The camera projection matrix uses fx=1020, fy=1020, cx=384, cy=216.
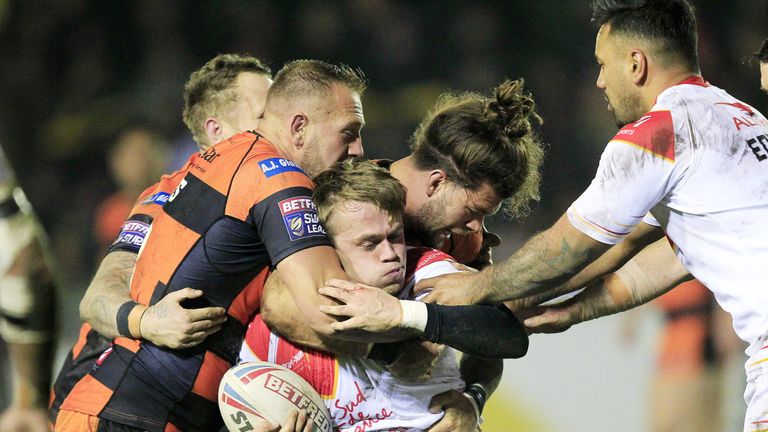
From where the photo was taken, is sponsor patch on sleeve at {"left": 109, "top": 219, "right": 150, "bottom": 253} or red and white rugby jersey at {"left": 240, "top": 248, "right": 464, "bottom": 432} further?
sponsor patch on sleeve at {"left": 109, "top": 219, "right": 150, "bottom": 253}

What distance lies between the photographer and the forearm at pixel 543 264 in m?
3.34

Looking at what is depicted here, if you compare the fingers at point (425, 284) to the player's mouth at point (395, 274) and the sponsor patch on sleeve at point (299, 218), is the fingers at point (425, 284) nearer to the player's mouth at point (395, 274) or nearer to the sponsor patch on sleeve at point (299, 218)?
the player's mouth at point (395, 274)

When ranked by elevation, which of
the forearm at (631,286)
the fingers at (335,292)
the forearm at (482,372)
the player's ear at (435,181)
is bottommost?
the forearm at (482,372)

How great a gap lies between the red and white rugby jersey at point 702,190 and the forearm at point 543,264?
5 centimetres

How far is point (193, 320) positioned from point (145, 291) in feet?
1.22

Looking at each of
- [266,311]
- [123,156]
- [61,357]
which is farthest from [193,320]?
[123,156]

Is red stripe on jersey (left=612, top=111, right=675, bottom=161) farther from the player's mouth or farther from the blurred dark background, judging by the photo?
the blurred dark background

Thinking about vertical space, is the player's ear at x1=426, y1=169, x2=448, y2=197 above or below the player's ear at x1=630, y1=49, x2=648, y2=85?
below

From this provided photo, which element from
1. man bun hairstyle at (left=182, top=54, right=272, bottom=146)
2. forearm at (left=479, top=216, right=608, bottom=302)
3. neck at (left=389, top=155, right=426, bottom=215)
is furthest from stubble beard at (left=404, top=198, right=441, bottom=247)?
man bun hairstyle at (left=182, top=54, right=272, bottom=146)

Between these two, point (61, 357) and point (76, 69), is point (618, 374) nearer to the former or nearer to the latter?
point (61, 357)

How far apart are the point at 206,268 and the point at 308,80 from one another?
85cm

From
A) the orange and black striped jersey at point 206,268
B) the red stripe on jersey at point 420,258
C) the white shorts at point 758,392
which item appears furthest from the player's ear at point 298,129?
the white shorts at point 758,392

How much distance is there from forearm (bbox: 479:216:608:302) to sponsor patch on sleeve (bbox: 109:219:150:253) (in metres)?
1.54

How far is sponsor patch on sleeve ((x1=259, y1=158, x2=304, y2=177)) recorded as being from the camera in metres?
3.36
